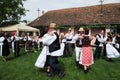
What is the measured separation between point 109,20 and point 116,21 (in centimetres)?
109

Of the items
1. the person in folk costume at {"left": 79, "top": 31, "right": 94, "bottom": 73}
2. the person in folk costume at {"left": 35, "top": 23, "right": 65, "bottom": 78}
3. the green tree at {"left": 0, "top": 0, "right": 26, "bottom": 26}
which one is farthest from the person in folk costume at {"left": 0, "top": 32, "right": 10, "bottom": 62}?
the green tree at {"left": 0, "top": 0, "right": 26, "bottom": 26}

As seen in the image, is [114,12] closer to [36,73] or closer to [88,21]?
[88,21]

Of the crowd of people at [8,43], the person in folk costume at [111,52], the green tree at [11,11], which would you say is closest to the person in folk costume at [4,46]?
the crowd of people at [8,43]

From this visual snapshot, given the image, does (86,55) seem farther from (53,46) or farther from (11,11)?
(11,11)

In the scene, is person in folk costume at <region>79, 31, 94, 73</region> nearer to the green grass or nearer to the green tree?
the green grass

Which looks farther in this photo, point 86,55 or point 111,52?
point 111,52

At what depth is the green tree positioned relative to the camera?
28.9 m

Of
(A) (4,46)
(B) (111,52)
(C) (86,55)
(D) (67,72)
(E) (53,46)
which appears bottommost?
(D) (67,72)

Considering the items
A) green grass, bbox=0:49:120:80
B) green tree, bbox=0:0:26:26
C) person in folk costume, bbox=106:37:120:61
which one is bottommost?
green grass, bbox=0:49:120:80

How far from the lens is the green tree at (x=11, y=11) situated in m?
28.9

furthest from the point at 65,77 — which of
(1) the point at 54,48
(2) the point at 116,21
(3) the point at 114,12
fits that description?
(3) the point at 114,12

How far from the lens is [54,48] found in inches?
332

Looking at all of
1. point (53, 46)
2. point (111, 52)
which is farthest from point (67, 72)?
point (111, 52)

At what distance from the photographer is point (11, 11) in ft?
95.5
